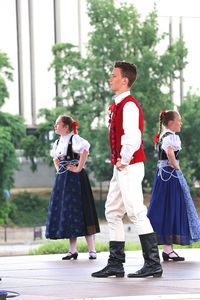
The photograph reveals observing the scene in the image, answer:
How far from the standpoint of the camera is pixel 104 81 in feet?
149

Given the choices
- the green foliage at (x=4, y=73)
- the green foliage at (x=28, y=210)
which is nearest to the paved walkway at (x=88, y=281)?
the green foliage at (x=4, y=73)

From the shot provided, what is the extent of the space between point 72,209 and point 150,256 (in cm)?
288

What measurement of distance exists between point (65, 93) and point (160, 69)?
4623 mm

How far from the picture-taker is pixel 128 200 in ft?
24.8

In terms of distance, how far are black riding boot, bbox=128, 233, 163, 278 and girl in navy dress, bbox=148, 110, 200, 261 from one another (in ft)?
7.03

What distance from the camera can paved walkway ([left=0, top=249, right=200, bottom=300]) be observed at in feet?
21.2

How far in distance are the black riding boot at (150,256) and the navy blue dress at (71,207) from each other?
274 cm

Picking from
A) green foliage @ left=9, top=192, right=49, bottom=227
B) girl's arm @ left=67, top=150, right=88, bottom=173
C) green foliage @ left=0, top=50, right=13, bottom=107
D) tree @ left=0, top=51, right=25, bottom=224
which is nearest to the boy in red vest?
girl's arm @ left=67, top=150, right=88, bottom=173

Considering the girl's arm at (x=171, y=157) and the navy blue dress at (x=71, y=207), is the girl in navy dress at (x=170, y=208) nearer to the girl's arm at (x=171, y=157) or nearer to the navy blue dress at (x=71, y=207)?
the girl's arm at (x=171, y=157)

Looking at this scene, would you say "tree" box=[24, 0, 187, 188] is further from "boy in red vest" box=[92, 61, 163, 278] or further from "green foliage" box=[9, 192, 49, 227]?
"boy in red vest" box=[92, 61, 163, 278]

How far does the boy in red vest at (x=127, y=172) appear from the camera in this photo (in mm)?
7496

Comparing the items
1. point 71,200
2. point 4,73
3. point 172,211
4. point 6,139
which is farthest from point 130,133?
point 4,73

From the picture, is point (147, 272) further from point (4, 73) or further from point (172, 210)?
point (4, 73)

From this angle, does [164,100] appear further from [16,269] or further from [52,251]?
[16,269]
